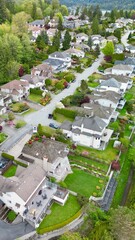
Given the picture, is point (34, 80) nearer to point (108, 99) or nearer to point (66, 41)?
point (108, 99)

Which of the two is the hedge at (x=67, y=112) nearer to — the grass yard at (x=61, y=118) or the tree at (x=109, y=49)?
the grass yard at (x=61, y=118)

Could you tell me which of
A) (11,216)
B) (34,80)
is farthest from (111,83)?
(11,216)

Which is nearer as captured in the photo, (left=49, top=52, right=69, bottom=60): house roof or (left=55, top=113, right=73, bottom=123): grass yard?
(left=55, top=113, right=73, bottom=123): grass yard

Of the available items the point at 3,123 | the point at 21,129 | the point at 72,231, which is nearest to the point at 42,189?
the point at 72,231

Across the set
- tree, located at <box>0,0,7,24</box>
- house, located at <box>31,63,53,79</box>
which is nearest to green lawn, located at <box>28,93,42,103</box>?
house, located at <box>31,63,53,79</box>

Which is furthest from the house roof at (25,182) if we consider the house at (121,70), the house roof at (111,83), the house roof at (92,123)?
the house at (121,70)

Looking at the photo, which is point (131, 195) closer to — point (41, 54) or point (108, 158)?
point (108, 158)

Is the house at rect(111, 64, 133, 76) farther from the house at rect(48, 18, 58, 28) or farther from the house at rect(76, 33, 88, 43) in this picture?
the house at rect(48, 18, 58, 28)
